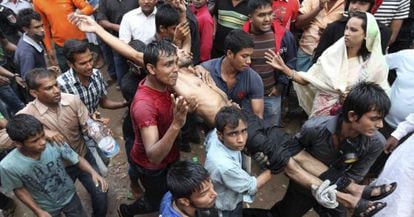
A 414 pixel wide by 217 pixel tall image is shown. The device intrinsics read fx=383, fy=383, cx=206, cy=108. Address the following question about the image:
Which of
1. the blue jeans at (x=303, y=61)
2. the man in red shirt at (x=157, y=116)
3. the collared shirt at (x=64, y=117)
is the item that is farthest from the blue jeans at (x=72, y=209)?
the blue jeans at (x=303, y=61)

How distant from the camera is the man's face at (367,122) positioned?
2500mm

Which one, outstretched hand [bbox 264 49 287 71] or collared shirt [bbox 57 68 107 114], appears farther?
outstretched hand [bbox 264 49 287 71]

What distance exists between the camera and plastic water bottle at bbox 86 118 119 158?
302 centimetres

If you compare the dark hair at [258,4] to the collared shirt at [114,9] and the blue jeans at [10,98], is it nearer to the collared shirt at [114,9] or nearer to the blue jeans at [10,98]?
the collared shirt at [114,9]

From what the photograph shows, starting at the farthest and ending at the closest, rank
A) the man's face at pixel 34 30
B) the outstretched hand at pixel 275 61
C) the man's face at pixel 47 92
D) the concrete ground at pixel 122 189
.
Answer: the man's face at pixel 34 30 → the concrete ground at pixel 122 189 → the outstretched hand at pixel 275 61 → the man's face at pixel 47 92

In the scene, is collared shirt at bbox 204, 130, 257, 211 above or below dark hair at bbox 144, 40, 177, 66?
below

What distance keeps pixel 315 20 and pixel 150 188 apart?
281cm

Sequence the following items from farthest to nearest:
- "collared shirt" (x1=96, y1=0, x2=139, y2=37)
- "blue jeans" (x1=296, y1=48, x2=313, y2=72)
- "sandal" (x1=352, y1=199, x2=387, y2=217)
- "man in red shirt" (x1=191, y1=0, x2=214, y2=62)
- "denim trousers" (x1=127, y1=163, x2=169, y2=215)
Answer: "collared shirt" (x1=96, y1=0, x2=139, y2=37)
"blue jeans" (x1=296, y1=48, x2=313, y2=72)
"man in red shirt" (x1=191, y1=0, x2=214, y2=62)
"denim trousers" (x1=127, y1=163, x2=169, y2=215)
"sandal" (x1=352, y1=199, x2=387, y2=217)

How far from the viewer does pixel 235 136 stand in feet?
8.48

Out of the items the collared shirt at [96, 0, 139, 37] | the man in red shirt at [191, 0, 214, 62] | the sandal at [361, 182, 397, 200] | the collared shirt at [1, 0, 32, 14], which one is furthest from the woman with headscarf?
the collared shirt at [1, 0, 32, 14]

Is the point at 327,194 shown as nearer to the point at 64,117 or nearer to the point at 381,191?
the point at 381,191

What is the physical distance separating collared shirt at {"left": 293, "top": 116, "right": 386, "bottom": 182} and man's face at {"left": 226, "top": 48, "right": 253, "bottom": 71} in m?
0.78

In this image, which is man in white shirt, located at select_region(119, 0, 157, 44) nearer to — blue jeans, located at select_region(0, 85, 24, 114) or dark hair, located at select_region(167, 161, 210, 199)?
blue jeans, located at select_region(0, 85, 24, 114)

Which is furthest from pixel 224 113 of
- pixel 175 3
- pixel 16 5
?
pixel 16 5
